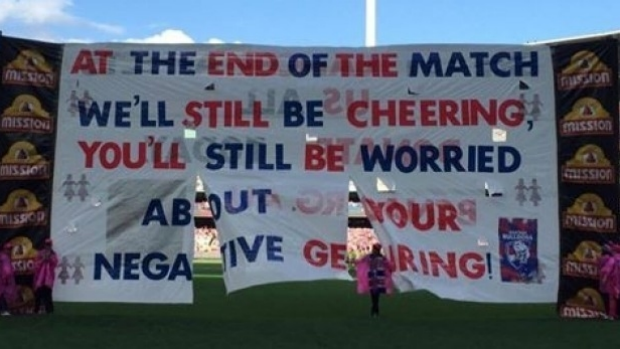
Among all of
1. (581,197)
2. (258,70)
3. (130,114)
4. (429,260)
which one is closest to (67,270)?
(130,114)

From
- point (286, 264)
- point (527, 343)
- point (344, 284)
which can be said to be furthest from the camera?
point (344, 284)

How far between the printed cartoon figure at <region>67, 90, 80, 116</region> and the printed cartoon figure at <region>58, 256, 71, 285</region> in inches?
80.8

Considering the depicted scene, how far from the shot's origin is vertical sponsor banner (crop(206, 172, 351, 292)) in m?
10.8

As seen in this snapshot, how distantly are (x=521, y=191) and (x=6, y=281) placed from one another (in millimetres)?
7273

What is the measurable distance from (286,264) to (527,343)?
3242 millimetres

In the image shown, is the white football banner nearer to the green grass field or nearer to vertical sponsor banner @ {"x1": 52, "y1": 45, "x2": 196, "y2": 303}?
vertical sponsor banner @ {"x1": 52, "y1": 45, "x2": 196, "y2": 303}

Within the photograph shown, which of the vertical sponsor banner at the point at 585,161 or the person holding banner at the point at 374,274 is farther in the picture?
the person holding banner at the point at 374,274

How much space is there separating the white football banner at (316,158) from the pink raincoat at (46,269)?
212 mm

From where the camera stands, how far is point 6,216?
36.9ft

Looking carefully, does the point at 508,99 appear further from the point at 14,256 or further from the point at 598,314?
the point at 14,256

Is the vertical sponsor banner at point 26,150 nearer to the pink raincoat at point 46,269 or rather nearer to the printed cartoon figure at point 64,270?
the pink raincoat at point 46,269

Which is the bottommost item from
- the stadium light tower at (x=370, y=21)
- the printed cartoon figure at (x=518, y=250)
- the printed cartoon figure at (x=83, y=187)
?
the printed cartoon figure at (x=518, y=250)

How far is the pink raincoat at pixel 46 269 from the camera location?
10898 mm

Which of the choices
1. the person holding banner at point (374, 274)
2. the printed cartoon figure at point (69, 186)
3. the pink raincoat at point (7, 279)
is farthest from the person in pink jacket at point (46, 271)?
the person holding banner at point (374, 274)
